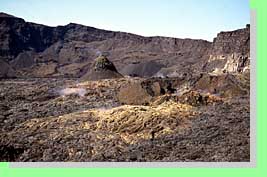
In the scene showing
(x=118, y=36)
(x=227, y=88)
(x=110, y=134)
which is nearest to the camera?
(x=110, y=134)

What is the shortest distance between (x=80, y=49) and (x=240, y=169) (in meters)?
25.3

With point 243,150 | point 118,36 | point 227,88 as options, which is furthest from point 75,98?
point 118,36

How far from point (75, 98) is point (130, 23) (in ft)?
5.75

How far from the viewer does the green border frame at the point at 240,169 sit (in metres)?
3.50

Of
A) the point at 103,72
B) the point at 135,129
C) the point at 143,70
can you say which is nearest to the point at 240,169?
the point at 135,129

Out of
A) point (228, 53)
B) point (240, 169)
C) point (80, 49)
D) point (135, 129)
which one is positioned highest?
point (80, 49)

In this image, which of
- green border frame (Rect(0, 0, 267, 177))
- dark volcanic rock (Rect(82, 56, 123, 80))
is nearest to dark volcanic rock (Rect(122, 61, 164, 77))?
dark volcanic rock (Rect(82, 56, 123, 80))

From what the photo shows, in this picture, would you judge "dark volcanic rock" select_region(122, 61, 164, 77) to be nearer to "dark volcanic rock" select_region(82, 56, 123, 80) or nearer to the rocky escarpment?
the rocky escarpment

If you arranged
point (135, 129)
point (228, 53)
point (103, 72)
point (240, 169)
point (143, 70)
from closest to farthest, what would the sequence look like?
1. point (240, 169)
2. point (135, 129)
3. point (103, 72)
4. point (228, 53)
5. point (143, 70)

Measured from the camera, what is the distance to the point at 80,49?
92.3ft

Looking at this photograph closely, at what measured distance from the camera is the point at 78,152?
3.80 meters

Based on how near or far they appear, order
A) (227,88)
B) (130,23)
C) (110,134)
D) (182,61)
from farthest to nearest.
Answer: (182,61) → (227,88) → (130,23) → (110,134)

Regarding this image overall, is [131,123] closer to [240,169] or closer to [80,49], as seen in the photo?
[240,169]

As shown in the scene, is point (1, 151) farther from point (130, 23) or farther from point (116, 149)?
point (130, 23)
